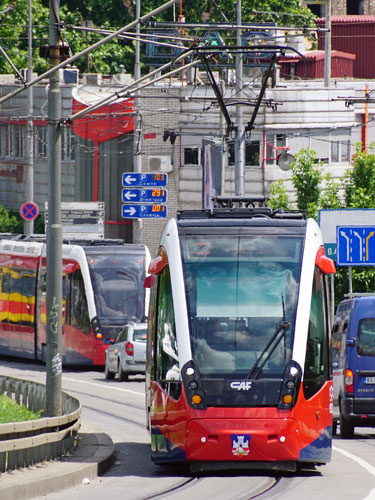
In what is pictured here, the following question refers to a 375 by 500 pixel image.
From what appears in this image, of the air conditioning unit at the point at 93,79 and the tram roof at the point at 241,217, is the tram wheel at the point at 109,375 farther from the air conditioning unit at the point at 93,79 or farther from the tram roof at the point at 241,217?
the air conditioning unit at the point at 93,79

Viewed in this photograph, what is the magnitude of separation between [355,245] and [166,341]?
18949 millimetres

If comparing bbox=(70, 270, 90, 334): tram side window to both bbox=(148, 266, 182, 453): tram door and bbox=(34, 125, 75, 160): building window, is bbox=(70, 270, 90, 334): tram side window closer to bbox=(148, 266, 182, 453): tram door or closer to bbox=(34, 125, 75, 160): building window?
bbox=(148, 266, 182, 453): tram door

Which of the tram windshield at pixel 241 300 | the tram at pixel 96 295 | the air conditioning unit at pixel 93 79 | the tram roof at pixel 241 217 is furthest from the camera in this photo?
the air conditioning unit at pixel 93 79

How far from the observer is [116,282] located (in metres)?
35.1

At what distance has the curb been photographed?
13.0 meters

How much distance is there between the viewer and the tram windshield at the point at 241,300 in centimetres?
1516

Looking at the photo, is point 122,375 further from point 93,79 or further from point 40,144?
point 40,144

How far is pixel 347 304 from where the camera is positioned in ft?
69.9

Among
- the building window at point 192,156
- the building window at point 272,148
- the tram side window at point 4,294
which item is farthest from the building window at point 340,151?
the tram side window at point 4,294

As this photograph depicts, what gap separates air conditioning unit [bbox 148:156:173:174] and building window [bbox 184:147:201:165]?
699 millimetres

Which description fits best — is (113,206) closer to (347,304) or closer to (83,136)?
(83,136)

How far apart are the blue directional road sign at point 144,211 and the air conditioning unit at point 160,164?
23.0 feet

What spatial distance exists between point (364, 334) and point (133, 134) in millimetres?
36514

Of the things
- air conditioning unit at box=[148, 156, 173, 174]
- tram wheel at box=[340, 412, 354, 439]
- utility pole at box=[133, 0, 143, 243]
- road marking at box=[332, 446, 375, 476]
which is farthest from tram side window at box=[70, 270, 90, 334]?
air conditioning unit at box=[148, 156, 173, 174]
